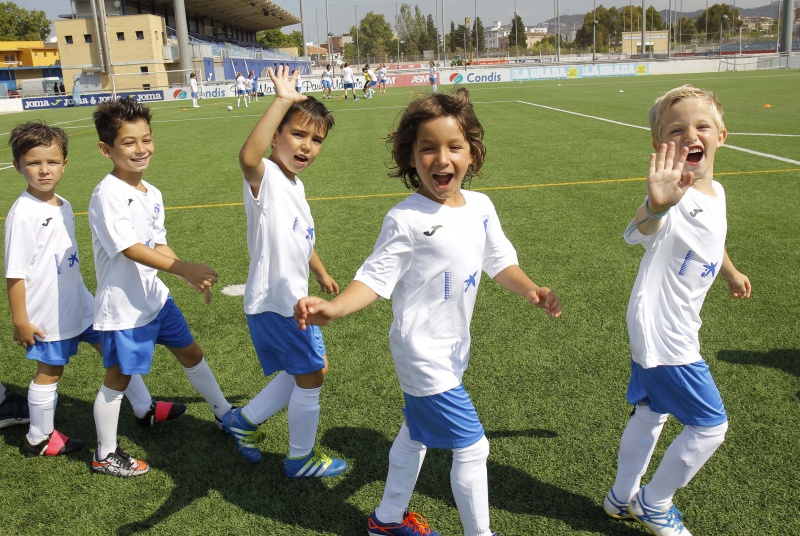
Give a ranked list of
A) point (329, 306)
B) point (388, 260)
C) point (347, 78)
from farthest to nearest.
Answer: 1. point (347, 78)
2. point (388, 260)
3. point (329, 306)

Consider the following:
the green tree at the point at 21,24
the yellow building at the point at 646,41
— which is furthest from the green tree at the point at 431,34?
the green tree at the point at 21,24

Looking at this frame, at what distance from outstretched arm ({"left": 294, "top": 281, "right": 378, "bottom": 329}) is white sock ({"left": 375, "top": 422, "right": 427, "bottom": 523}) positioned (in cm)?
60

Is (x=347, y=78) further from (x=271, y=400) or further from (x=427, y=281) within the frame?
(x=427, y=281)

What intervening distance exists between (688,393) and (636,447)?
1.20 feet

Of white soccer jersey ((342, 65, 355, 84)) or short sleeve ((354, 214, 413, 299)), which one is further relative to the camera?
white soccer jersey ((342, 65, 355, 84))

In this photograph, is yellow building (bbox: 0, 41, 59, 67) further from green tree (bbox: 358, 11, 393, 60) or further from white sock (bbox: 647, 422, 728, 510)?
white sock (bbox: 647, 422, 728, 510)

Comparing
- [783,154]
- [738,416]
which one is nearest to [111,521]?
[738,416]

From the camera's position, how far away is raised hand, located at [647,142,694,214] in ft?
6.95

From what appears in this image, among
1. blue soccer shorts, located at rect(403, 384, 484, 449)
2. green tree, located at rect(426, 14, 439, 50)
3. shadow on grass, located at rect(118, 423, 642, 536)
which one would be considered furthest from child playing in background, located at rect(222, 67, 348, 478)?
green tree, located at rect(426, 14, 439, 50)

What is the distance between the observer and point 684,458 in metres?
2.44

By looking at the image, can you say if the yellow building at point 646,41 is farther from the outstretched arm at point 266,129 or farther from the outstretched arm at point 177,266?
the outstretched arm at point 177,266

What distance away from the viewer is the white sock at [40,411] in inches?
131

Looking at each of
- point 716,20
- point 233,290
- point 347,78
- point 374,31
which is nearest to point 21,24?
point 374,31

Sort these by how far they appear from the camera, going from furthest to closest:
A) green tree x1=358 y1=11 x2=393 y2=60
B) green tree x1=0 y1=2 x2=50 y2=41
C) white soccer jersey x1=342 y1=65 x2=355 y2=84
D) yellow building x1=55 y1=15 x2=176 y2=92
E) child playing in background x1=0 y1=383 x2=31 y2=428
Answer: green tree x1=358 y1=11 x2=393 y2=60
green tree x1=0 y1=2 x2=50 y2=41
yellow building x1=55 y1=15 x2=176 y2=92
white soccer jersey x1=342 y1=65 x2=355 y2=84
child playing in background x1=0 y1=383 x2=31 y2=428
